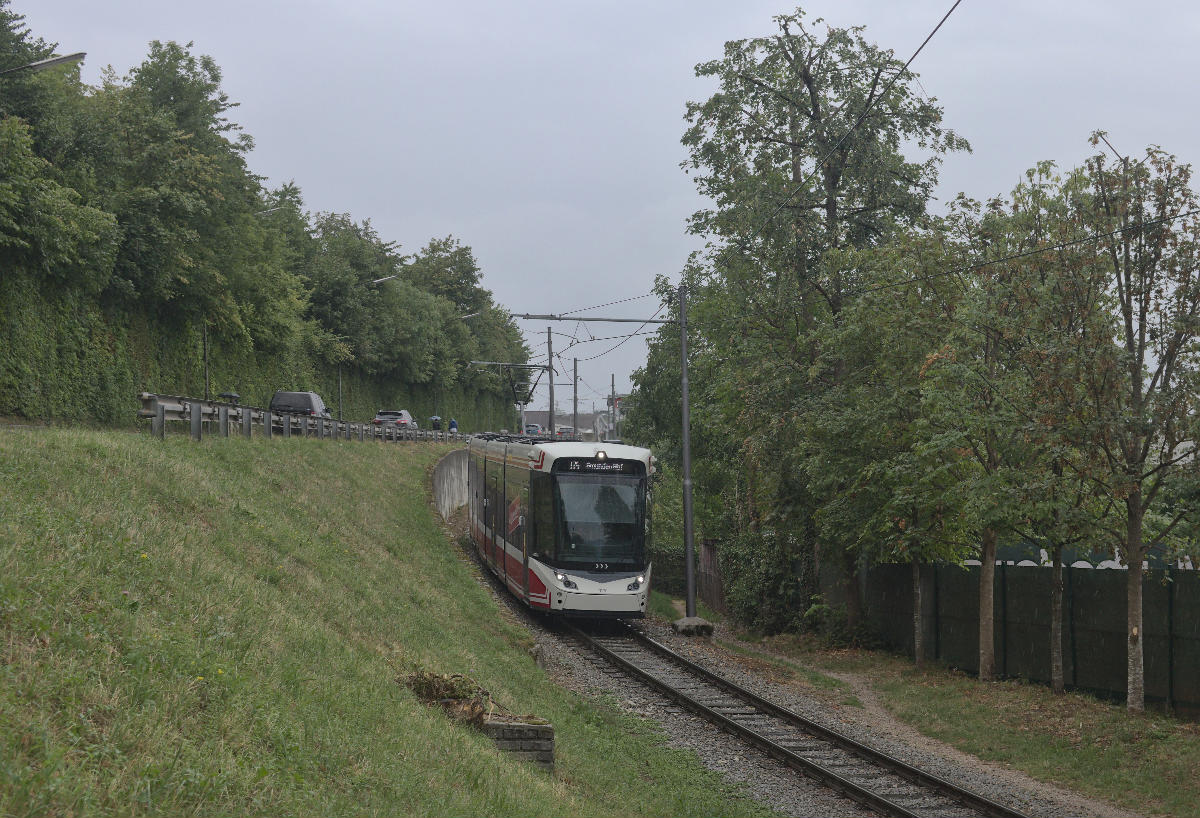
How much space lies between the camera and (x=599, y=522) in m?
22.1

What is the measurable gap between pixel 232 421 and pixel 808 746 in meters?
16.1

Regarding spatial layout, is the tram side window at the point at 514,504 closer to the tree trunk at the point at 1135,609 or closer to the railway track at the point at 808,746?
the railway track at the point at 808,746

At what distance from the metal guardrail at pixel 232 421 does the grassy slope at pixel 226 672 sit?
5.52ft

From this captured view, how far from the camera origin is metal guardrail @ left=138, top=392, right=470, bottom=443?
66.0ft

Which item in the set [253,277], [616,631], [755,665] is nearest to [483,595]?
[616,631]

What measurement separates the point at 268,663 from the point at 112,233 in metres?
28.8

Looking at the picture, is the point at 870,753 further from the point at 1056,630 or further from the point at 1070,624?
the point at 1070,624

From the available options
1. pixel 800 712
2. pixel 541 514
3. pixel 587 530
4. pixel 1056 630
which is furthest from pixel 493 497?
pixel 1056 630

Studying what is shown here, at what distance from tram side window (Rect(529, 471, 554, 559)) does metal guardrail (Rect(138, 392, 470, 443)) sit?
6.71 m

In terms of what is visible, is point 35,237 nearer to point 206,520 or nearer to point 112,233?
point 112,233

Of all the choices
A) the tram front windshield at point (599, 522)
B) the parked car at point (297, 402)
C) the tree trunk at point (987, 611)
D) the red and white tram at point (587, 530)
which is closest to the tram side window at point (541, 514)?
the red and white tram at point (587, 530)

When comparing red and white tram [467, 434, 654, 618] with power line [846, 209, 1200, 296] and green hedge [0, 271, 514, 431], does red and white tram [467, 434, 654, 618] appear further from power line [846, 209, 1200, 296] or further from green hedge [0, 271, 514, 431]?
green hedge [0, 271, 514, 431]

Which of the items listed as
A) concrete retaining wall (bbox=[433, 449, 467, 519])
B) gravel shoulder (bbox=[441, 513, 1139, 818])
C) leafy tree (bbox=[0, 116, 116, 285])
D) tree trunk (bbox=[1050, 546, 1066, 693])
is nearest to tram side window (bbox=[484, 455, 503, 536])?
gravel shoulder (bbox=[441, 513, 1139, 818])

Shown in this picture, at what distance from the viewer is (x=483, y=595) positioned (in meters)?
23.6
